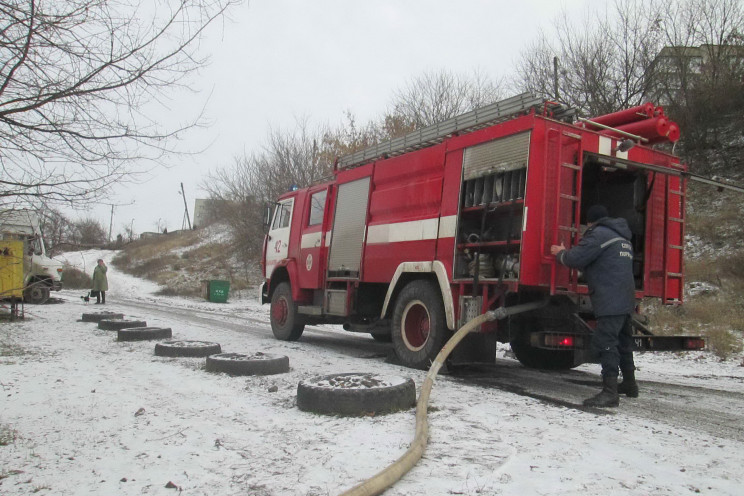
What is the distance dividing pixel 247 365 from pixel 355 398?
2110mm

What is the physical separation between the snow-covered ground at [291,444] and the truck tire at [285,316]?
3.80 metres

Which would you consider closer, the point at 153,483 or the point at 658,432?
the point at 153,483

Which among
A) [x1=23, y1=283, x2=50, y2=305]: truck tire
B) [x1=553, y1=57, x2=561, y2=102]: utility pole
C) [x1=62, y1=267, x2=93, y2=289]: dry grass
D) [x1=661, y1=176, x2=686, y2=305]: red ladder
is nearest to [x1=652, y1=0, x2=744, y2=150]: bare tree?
[x1=553, y1=57, x2=561, y2=102]: utility pole

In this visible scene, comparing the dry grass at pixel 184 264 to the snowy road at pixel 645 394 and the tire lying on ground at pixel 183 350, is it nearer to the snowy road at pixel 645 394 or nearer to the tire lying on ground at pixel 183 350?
the tire lying on ground at pixel 183 350

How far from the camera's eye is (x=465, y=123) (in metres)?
6.66

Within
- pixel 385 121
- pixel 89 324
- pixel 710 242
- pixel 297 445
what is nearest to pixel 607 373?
pixel 297 445

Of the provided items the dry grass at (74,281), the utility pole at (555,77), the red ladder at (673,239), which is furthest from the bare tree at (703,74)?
the dry grass at (74,281)

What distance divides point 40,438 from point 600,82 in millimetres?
21520

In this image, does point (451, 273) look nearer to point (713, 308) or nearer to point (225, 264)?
point (713, 308)

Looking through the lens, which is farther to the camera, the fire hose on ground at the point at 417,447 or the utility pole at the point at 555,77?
the utility pole at the point at 555,77

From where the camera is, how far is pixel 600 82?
20797mm

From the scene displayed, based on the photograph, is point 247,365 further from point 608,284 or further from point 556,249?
point 608,284

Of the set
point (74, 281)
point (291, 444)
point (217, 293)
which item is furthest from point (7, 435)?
point (74, 281)

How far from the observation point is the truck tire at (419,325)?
21.4ft
